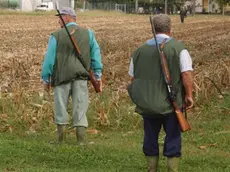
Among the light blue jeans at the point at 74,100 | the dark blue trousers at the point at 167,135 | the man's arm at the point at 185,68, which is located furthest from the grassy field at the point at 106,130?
the man's arm at the point at 185,68

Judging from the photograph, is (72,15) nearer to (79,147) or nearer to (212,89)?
(79,147)

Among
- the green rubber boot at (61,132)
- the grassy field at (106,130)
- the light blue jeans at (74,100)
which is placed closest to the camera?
the grassy field at (106,130)

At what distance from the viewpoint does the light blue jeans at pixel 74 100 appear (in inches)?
366

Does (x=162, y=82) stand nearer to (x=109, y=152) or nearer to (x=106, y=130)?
(x=109, y=152)

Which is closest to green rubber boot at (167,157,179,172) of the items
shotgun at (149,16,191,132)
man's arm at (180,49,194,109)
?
shotgun at (149,16,191,132)

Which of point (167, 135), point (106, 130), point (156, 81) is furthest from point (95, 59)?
point (167, 135)

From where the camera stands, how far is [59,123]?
9438 millimetres

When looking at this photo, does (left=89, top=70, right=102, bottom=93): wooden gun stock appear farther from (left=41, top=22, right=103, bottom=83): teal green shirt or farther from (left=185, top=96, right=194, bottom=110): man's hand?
(left=185, top=96, right=194, bottom=110): man's hand

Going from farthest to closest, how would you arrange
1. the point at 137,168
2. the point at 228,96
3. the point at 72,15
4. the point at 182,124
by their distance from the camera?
the point at 228,96, the point at 72,15, the point at 137,168, the point at 182,124

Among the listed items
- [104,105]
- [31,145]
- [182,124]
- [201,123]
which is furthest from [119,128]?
[182,124]

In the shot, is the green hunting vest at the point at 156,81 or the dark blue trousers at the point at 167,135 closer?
the green hunting vest at the point at 156,81

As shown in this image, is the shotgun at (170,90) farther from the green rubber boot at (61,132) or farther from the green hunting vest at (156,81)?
the green rubber boot at (61,132)

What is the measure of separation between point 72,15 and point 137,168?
7.63 feet

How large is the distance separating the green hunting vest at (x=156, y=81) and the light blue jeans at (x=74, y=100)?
205cm
